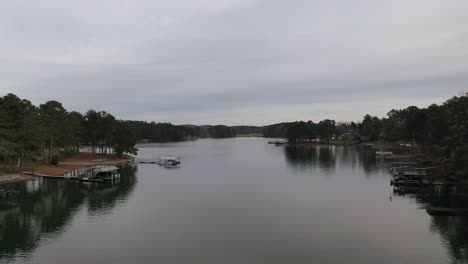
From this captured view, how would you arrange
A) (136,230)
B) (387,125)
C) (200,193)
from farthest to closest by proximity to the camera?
1. (387,125)
2. (200,193)
3. (136,230)

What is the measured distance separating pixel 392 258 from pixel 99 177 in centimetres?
5689

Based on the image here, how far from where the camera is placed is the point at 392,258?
104 ft

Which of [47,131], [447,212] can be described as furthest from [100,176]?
[447,212]

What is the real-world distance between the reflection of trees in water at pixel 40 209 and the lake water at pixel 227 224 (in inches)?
4.3

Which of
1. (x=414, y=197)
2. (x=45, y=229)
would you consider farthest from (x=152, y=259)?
(x=414, y=197)

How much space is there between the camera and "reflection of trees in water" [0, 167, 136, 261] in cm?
3637

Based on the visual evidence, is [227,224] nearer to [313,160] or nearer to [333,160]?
[313,160]

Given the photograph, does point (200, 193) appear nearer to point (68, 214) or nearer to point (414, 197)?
point (68, 214)

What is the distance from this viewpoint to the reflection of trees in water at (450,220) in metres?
33.7

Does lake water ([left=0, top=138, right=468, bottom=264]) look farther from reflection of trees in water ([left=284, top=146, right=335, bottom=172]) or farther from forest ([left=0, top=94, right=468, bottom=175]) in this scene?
reflection of trees in water ([left=284, top=146, right=335, bottom=172])

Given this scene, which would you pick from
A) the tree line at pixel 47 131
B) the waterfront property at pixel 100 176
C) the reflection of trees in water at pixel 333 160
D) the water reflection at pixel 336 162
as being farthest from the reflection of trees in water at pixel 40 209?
the reflection of trees in water at pixel 333 160

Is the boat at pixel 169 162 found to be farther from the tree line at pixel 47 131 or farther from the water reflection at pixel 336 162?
the water reflection at pixel 336 162

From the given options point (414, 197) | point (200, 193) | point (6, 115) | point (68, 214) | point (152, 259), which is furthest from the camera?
point (6, 115)

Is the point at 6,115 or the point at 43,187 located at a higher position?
the point at 6,115
